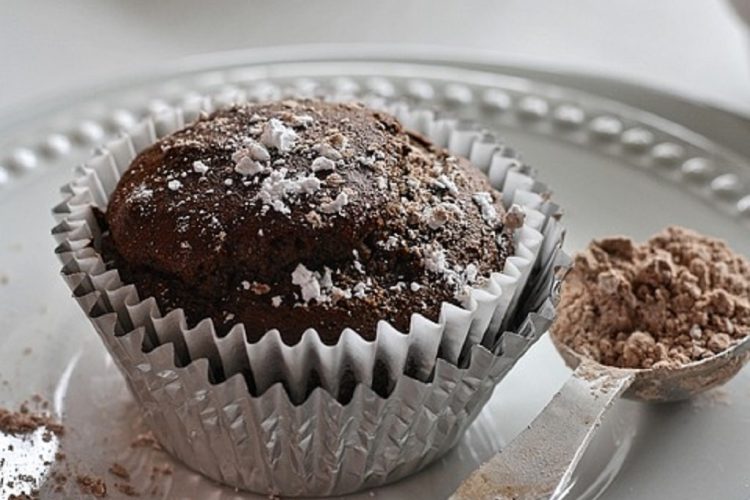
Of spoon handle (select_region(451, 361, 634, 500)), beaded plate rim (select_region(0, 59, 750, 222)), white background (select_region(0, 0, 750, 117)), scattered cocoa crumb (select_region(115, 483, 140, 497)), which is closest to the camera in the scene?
spoon handle (select_region(451, 361, 634, 500))

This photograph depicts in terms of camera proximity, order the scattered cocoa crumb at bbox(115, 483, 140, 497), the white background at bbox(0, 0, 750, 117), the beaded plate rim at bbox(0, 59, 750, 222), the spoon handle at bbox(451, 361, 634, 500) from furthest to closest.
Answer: the white background at bbox(0, 0, 750, 117)
the beaded plate rim at bbox(0, 59, 750, 222)
the scattered cocoa crumb at bbox(115, 483, 140, 497)
the spoon handle at bbox(451, 361, 634, 500)

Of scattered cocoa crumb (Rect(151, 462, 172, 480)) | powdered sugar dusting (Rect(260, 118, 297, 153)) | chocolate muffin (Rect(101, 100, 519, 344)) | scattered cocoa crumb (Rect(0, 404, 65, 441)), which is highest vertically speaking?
powdered sugar dusting (Rect(260, 118, 297, 153))

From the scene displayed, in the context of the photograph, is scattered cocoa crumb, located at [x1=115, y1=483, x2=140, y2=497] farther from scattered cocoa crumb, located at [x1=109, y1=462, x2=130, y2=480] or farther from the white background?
the white background

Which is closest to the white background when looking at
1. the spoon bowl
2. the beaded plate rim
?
the beaded plate rim

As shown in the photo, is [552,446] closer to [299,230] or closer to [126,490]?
[299,230]

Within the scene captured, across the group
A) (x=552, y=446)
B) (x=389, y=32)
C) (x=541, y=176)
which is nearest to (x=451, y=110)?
(x=541, y=176)

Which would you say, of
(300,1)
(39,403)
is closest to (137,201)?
(39,403)
